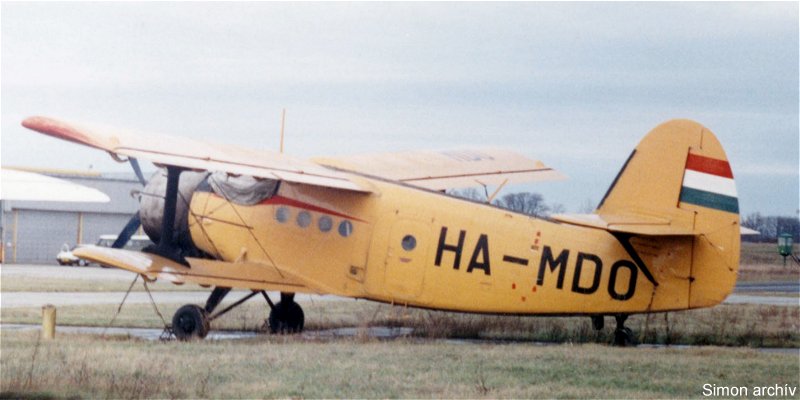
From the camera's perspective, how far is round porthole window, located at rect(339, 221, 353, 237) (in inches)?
675

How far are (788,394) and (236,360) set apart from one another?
266 inches

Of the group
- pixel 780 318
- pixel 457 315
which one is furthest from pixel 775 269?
pixel 457 315

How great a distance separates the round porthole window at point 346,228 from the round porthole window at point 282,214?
0.93m

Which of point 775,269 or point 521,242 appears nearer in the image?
point 521,242

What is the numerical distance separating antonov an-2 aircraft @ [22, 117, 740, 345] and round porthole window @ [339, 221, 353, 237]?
0.02m

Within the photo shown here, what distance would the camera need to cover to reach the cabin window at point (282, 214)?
17.4 m

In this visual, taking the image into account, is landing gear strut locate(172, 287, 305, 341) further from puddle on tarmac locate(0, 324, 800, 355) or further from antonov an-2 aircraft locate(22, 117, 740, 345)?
puddle on tarmac locate(0, 324, 800, 355)

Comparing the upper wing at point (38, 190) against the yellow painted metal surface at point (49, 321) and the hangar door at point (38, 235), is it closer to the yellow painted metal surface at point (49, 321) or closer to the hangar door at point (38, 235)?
the yellow painted metal surface at point (49, 321)

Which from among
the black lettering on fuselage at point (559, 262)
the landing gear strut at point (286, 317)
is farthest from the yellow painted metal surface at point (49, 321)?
the black lettering on fuselage at point (559, 262)

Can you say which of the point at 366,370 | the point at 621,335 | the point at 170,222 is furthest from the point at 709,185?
the point at 170,222

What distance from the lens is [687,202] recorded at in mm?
15922

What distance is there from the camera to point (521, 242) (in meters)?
16.2

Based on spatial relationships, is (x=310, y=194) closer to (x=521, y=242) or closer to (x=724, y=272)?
(x=521, y=242)

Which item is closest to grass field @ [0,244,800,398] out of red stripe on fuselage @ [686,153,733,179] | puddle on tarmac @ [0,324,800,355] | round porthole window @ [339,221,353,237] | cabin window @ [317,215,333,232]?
puddle on tarmac @ [0,324,800,355]
